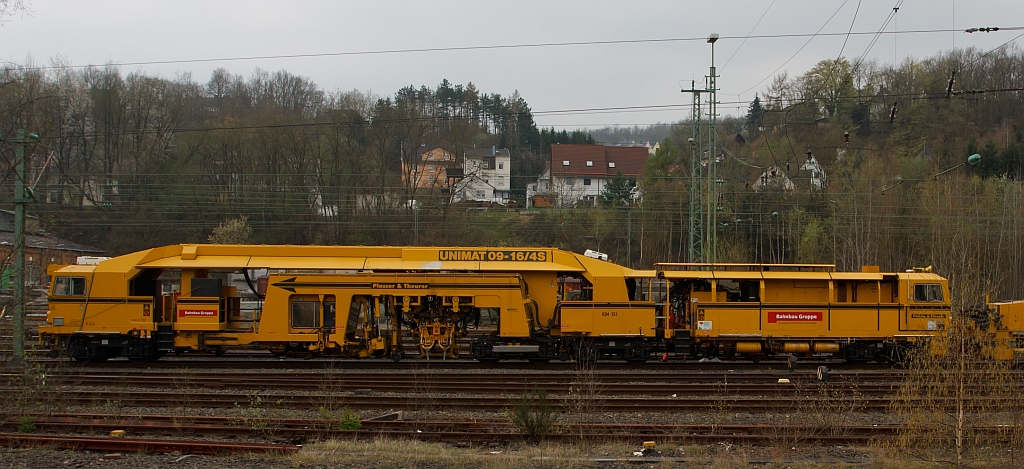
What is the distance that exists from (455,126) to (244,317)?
3581cm

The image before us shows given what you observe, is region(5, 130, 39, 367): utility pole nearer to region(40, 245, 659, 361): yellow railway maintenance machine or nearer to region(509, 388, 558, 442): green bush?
region(40, 245, 659, 361): yellow railway maintenance machine

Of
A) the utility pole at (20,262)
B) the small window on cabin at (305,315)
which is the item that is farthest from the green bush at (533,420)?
the utility pole at (20,262)

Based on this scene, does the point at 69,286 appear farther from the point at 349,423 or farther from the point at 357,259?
the point at 349,423

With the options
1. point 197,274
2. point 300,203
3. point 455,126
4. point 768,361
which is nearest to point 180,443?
point 197,274

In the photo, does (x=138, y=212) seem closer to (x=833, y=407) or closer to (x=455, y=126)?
(x=455, y=126)

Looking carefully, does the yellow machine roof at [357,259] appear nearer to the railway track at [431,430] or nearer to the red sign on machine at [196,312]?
the red sign on machine at [196,312]

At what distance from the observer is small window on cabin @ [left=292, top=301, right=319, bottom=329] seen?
789 inches

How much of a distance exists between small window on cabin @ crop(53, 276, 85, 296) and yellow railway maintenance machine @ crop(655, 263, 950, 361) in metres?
16.6

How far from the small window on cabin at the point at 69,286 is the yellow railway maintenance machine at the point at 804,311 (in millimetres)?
16612

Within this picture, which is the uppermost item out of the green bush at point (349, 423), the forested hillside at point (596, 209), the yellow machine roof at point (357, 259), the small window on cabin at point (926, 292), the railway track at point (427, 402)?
the forested hillside at point (596, 209)

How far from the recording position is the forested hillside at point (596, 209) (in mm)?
41812

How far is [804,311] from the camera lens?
2105cm

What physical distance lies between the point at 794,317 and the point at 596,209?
31.0 m

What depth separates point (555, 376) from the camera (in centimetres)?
1833
